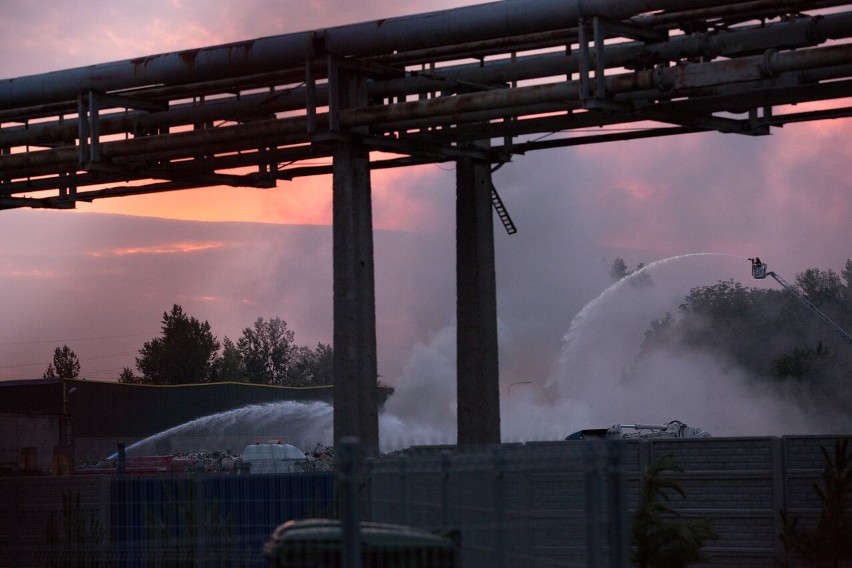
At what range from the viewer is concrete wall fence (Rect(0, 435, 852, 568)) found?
1273 centimetres

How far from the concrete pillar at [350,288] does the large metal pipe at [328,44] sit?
58.1 inches

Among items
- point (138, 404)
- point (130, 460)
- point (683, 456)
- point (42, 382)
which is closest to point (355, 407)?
point (683, 456)

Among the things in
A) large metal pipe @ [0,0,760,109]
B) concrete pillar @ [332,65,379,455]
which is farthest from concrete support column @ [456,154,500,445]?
large metal pipe @ [0,0,760,109]

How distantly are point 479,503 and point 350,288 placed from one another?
64.2ft

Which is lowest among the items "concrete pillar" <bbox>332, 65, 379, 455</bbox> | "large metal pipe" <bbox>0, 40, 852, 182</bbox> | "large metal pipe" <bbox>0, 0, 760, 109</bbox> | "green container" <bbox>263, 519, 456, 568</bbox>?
"green container" <bbox>263, 519, 456, 568</bbox>

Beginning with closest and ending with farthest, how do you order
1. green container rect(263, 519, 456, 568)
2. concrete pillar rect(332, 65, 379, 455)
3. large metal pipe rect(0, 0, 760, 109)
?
green container rect(263, 519, 456, 568) → large metal pipe rect(0, 0, 760, 109) → concrete pillar rect(332, 65, 379, 455)

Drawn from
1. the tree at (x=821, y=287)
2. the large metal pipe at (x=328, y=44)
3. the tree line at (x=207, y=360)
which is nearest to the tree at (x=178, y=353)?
the tree line at (x=207, y=360)

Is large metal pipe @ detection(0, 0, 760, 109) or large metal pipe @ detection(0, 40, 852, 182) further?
large metal pipe @ detection(0, 0, 760, 109)

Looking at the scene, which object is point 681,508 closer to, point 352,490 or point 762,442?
point 762,442

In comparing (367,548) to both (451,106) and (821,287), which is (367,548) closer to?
(451,106)

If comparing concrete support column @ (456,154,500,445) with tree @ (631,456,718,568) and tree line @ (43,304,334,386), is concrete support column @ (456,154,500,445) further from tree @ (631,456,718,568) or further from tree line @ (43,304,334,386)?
tree line @ (43,304,334,386)

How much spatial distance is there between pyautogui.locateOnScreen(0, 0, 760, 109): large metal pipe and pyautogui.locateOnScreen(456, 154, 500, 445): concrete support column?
22.7ft

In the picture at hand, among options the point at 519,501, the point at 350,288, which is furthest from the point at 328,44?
the point at 519,501

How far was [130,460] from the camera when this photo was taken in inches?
2288
